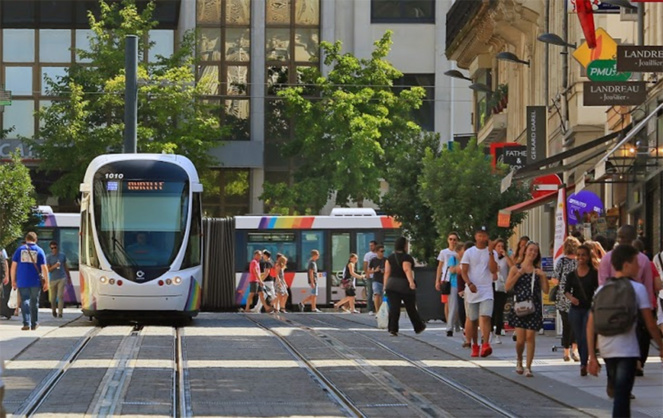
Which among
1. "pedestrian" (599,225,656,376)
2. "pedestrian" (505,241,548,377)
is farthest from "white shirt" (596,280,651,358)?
"pedestrian" (505,241,548,377)

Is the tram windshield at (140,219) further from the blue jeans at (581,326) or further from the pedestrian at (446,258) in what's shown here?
the blue jeans at (581,326)

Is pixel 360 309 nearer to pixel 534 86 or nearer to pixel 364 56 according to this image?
pixel 534 86

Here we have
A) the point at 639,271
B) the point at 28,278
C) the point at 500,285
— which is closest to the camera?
the point at 639,271

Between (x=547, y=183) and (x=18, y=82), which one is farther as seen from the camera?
(x=18, y=82)

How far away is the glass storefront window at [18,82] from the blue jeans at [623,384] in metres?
54.3

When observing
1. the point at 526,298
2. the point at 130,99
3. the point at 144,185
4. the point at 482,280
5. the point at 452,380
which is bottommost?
the point at 452,380

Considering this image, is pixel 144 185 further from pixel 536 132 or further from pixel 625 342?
pixel 625 342

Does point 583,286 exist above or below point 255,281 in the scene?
above

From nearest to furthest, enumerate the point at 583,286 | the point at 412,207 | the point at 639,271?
1. the point at 639,271
2. the point at 583,286
3. the point at 412,207

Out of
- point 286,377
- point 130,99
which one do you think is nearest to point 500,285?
point 286,377

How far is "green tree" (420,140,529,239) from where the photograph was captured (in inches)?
1494

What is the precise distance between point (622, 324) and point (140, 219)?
19121 millimetres

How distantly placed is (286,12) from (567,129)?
28.1 m

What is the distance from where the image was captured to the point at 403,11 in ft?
218
